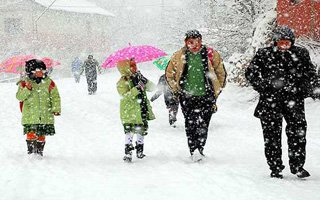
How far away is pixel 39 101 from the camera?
26.5 feet

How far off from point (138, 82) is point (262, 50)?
96.9 inches

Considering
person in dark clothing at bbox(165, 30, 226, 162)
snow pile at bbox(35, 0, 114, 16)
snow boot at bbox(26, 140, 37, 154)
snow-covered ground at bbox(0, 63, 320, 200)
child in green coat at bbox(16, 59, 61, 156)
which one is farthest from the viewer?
snow pile at bbox(35, 0, 114, 16)

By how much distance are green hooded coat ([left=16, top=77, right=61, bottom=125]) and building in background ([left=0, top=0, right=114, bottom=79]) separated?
127 ft

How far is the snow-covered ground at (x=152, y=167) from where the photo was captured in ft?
18.2

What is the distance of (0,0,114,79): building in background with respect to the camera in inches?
1927

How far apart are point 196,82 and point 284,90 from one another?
5.49ft

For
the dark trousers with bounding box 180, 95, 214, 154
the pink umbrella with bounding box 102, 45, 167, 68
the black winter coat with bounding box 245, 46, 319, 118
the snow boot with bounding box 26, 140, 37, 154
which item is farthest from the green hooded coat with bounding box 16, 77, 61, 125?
the black winter coat with bounding box 245, 46, 319, 118

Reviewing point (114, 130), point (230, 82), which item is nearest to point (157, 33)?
point (230, 82)

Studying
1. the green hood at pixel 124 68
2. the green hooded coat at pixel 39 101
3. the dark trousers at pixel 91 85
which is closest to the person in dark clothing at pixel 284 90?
the green hood at pixel 124 68

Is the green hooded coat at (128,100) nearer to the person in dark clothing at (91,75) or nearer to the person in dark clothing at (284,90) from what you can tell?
the person in dark clothing at (284,90)

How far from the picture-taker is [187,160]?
7.61 meters

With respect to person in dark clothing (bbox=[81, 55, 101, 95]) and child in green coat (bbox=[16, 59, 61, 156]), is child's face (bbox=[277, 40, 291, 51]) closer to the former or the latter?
child in green coat (bbox=[16, 59, 61, 156])

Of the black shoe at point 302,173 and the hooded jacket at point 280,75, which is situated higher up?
the hooded jacket at point 280,75

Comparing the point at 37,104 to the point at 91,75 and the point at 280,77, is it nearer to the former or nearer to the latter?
the point at 280,77
